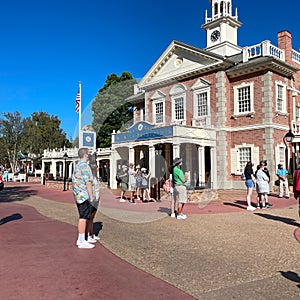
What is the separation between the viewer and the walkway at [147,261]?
3.92 metres

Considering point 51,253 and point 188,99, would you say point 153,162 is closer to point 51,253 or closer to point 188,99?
point 188,99

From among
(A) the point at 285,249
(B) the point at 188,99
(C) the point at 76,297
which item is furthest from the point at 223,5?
(C) the point at 76,297

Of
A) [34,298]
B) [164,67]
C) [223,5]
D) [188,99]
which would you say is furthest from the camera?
[223,5]

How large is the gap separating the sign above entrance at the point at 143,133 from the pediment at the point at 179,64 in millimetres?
5395

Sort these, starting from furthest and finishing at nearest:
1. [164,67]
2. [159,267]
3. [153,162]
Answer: [164,67], [153,162], [159,267]

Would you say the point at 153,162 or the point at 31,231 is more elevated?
the point at 153,162

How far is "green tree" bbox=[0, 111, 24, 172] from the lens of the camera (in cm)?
3988

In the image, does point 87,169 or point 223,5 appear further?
point 223,5

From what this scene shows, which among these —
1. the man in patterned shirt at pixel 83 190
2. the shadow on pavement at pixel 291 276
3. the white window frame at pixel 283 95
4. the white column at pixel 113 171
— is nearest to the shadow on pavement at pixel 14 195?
the white column at pixel 113 171

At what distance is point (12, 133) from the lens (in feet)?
133

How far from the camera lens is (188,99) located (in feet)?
70.9

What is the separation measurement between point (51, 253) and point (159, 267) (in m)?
2.06

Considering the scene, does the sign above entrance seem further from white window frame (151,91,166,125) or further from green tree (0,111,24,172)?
green tree (0,111,24,172)

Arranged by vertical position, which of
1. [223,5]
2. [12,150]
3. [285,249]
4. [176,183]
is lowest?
[285,249]
